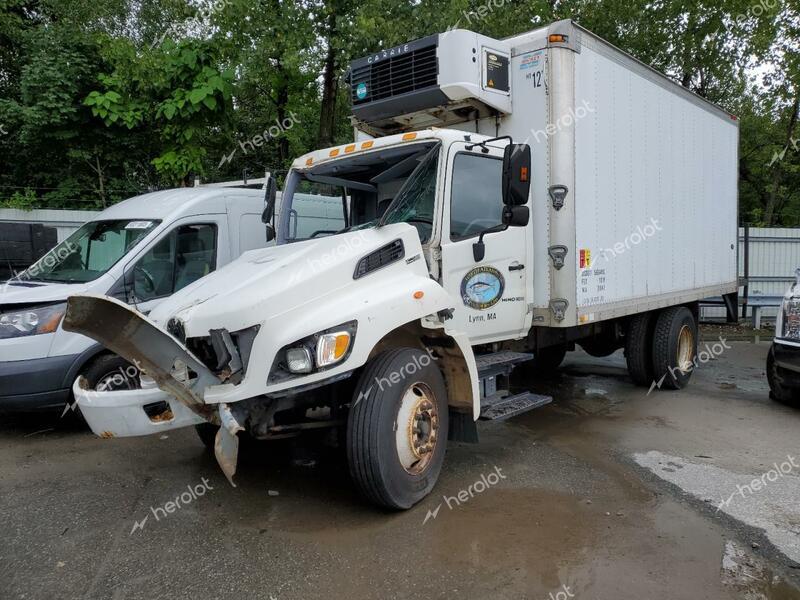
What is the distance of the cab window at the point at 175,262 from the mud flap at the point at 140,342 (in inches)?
113

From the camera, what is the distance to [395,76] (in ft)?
18.2

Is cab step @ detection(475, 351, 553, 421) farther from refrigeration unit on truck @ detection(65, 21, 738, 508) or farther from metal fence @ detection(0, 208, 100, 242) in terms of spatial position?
metal fence @ detection(0, 208, 100, 242)

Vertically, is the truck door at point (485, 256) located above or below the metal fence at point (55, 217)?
below

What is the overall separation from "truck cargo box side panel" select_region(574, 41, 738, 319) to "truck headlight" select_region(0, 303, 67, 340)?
4.80 metres

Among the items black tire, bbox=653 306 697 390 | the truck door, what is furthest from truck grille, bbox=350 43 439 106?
black tire, bbox=653 306 697 390

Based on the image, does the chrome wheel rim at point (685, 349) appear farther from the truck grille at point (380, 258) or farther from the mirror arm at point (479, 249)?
the truck grille at point (380, 258)

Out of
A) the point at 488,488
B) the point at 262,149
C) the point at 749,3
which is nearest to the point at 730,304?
the point at 488,488

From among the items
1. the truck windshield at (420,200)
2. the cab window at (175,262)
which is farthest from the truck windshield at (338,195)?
the cab window at (175,262)

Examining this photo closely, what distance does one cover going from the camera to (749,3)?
16109 millimetres

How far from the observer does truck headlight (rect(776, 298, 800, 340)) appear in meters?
6.47

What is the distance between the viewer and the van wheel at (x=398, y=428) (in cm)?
375

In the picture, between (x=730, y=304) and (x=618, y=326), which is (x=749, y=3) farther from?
(x=618, y=326)

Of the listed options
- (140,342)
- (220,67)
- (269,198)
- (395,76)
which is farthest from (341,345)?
(220,67)

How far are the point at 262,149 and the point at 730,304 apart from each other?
13.4 m
